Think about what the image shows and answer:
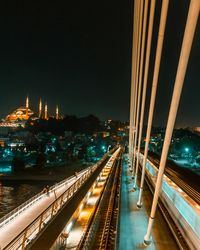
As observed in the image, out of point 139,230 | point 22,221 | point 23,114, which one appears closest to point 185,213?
point 139,230

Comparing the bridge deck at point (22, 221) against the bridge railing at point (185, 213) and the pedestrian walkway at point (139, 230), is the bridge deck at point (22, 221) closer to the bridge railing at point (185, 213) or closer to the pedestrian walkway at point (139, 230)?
the pedestrian walkway at point (139, 230)

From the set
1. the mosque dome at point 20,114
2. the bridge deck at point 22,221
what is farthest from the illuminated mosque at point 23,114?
the bridge deck at point 22,221

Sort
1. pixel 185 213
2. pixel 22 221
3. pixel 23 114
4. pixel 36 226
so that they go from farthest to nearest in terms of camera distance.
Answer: pixel 23 114
pixel 22 221
pixel 36 226
pixel 185 213

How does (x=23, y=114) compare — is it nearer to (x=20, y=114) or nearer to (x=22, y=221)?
(x=20, y=114)

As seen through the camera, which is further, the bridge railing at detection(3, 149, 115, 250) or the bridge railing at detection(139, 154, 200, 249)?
the bridge railing at detection(139, 154, 200, 249)

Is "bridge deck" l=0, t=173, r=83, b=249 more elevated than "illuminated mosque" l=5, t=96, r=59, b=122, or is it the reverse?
"illuminated mosque" l=5, t=96, r=59, b=122

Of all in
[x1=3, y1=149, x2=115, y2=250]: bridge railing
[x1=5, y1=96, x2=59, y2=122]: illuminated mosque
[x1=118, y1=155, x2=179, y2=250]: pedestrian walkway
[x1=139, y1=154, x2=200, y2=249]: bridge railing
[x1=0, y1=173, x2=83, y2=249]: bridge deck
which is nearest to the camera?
[x1=3, y1=149, x2=115, y2=250]: bridge railing

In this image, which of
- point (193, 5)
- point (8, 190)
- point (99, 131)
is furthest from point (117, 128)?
point (193, 5)

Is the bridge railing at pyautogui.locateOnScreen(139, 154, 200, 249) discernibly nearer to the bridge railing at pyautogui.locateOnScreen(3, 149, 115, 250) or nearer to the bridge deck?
the bridge railing at pyautogui.locateOnScreen(3, 149, 115, 250)

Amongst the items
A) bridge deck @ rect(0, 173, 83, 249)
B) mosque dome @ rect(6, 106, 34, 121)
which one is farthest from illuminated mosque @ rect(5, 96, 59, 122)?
bridge deck @ rect(0, 173, 83, 249)

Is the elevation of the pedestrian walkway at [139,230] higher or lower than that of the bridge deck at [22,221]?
higher

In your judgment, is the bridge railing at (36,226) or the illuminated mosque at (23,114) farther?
the illuminated mosque at (23,114)

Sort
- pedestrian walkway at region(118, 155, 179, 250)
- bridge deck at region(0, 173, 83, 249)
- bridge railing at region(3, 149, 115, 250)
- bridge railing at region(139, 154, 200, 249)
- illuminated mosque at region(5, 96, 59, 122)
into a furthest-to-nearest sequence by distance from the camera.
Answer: illuminated mosque at region(5, 96, 59, 122), bridge deck at region(0, 173, 83, 249), pedestrian walkway at region(118, 155, 179, 250), bridge railing at region(139, 154, 200, 249), bridge railing at region(3, 149, 115, 250)
